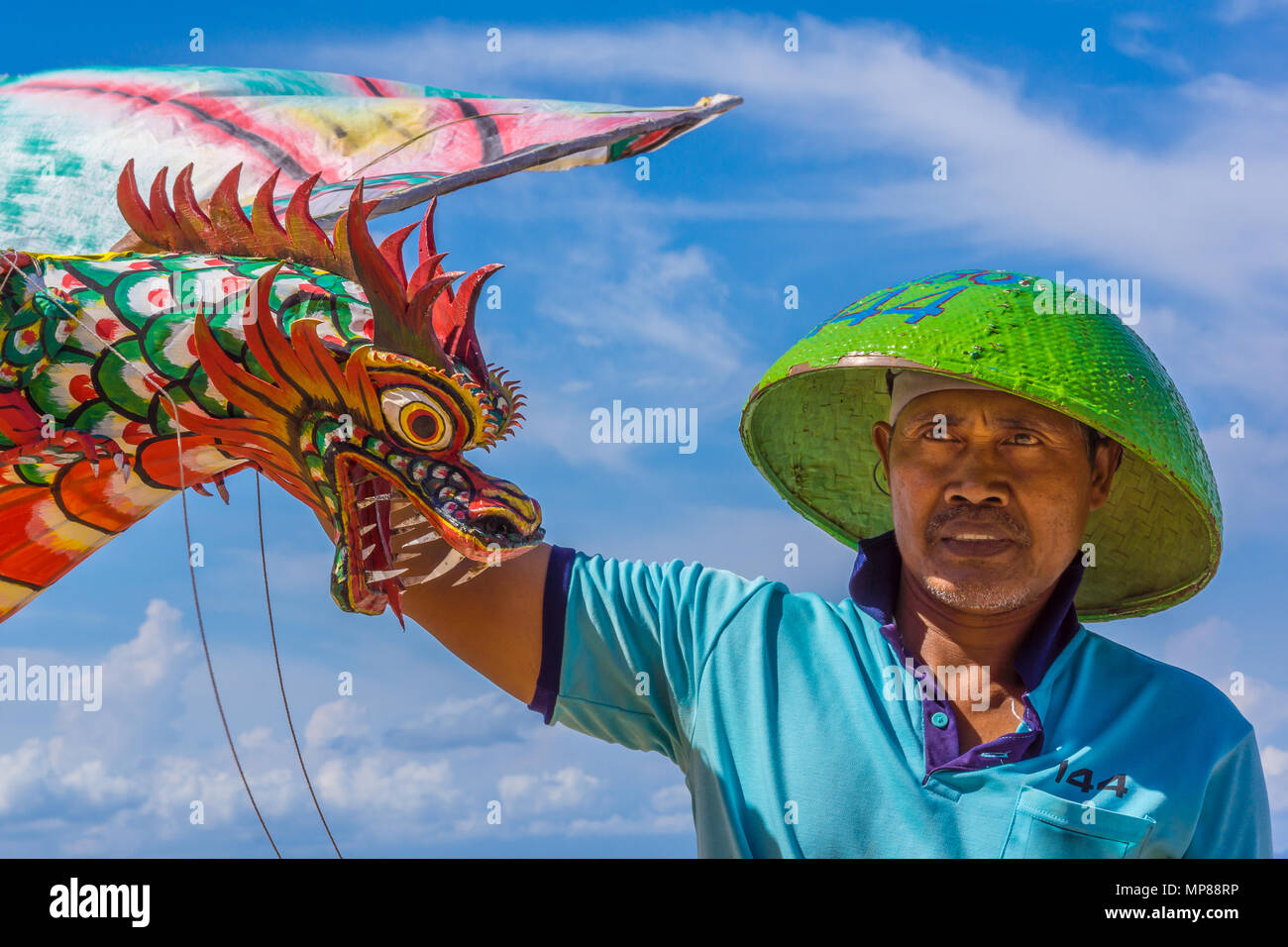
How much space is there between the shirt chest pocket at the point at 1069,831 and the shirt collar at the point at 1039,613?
1.02 feet

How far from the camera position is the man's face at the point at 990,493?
9.22 ft

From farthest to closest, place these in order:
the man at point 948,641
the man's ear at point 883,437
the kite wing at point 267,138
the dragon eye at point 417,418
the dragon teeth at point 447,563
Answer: the man's ear at point 883,437 → the kite wing at point 267,138 → the dragon teeth at point 447,563 → the man at point 948,641 → the dragon eye at point 417,418

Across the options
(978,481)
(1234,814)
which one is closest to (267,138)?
(978,481)

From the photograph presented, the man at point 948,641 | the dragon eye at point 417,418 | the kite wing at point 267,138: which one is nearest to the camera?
the dragon eye at point 417,418

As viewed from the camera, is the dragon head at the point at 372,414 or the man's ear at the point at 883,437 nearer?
the dragon head at the point at 372,414

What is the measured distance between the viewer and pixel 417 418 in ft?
8.49

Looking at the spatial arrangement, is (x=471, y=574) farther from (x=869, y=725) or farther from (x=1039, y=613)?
(x=1039, y=613)

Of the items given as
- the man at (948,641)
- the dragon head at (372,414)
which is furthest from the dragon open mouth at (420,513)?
the man at (948,641)

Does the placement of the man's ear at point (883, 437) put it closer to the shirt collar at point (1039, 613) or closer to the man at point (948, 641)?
the man at point (948, 641)

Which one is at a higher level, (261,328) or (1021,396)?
(261,328)

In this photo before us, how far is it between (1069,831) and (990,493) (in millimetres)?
661

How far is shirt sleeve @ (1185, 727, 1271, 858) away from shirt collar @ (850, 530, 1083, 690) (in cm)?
39

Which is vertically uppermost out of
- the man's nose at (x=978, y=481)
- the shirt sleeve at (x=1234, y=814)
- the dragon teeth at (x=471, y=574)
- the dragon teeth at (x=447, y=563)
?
the man's nose at (x=978, y=481)

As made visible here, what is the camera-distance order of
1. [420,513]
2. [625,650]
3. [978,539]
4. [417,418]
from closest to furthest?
1. [417,418]
2. [420,513]
3. [978,539]
4. [625,650]
